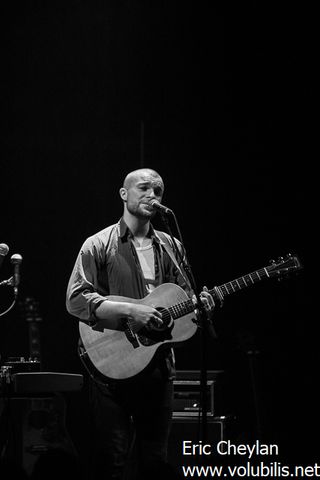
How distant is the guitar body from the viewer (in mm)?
3896

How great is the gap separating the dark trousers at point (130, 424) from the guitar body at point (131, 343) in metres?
0.09

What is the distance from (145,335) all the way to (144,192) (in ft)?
2.81

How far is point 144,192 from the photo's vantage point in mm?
4152

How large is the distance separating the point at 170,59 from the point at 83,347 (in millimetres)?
3107

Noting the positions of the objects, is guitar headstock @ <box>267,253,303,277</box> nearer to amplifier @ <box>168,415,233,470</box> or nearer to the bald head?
the bald head

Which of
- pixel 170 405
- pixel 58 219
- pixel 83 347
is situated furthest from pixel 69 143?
pixel 170 405

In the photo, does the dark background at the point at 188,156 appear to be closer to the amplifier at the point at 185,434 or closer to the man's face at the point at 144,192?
the amplifier at the point at 185,434

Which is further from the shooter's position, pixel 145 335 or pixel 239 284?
pixel 239 284

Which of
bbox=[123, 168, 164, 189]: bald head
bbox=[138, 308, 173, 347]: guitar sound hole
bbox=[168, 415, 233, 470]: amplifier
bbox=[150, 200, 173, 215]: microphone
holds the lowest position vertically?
bbox=[168, 415, 233, 470]: amplifier

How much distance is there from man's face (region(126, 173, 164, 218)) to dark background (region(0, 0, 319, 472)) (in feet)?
6.77

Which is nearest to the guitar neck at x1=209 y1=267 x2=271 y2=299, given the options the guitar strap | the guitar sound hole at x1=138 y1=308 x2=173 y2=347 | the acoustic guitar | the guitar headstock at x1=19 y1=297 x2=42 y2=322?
the acoustic guitar

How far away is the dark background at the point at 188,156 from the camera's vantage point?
5.86 metres

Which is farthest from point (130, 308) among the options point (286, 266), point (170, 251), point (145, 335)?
point (286, 266)

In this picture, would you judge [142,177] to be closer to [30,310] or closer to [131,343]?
[131,343]
